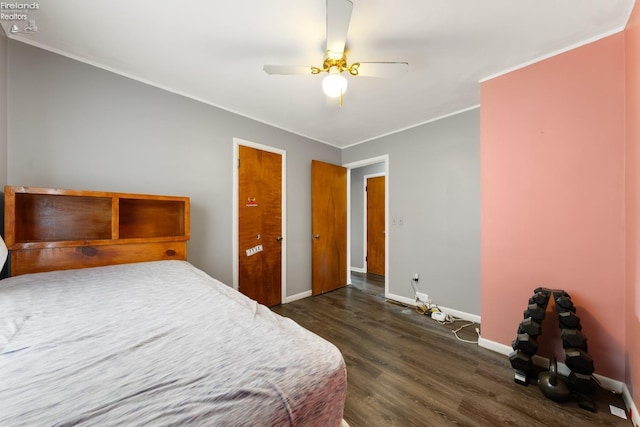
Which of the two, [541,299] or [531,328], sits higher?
[541,299]

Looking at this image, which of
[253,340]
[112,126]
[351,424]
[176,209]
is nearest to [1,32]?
[112,126]

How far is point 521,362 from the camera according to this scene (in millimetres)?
1588

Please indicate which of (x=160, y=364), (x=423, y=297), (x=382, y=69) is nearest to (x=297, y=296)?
(x=423, y=297)

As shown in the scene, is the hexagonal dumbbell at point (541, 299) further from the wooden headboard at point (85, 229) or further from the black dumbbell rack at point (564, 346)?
the wooden headboard at point (85, 229)

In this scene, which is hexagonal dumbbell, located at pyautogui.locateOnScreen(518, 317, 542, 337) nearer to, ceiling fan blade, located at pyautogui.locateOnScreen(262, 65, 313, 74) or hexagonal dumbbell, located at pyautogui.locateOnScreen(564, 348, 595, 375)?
hexagonal dumbbell, located at pyautogui.locateOnScreen(564, 348, 595, 375)

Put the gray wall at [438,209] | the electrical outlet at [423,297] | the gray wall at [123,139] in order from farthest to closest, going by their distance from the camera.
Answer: the electrical outlet at [423,297], the gray wall at [438,209], the gray wall at [123,139]

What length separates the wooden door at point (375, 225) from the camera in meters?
4.65

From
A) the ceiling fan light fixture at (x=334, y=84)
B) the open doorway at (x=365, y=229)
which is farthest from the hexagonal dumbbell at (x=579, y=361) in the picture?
the open doorway at (x=365, y=229)

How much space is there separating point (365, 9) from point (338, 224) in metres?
2.84

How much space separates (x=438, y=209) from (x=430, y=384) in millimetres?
1903

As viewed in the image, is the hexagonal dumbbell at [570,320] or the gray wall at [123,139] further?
the gray wall at [123,139]

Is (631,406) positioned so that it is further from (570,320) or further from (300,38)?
(300,38)

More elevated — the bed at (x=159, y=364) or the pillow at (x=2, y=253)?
the pillow at (x=2, y=253)

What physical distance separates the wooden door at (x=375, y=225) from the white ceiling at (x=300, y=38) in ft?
8.16
